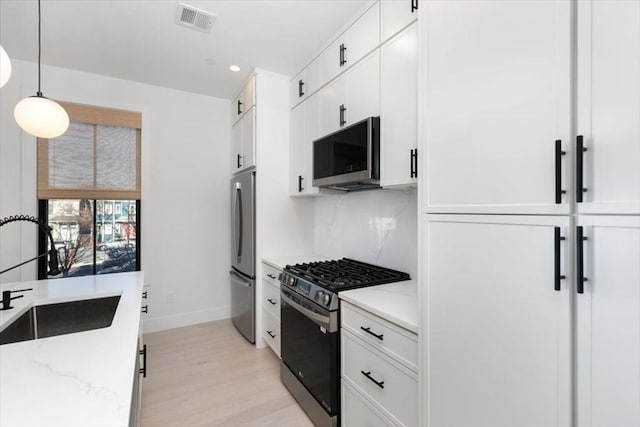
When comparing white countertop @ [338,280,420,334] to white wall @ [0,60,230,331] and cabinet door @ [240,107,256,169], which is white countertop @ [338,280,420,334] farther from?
white wall @ [0,60,230,331]

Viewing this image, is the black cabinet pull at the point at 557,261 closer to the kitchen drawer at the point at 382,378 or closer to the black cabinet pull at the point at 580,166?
the black cabinet pull at the point at 580,166

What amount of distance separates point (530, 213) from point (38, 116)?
94.3 inches

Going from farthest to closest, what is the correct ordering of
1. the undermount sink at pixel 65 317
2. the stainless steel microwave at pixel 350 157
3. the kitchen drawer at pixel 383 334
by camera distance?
the stainless steel microwave at pixel 350 157, the undermount sink at pixel 65 317, the kitchen drawer at pixel 383 334

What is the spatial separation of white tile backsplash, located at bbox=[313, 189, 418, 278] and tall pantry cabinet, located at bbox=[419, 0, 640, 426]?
0.92m

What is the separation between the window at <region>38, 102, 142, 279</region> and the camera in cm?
296

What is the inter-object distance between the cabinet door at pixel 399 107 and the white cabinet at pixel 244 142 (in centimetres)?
156

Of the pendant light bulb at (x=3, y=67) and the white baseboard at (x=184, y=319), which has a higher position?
the pendant light bulb at (x=3, y=67)

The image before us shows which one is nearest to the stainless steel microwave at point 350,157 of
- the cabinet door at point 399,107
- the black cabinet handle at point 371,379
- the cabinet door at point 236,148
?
the cabinet door at point 399,107

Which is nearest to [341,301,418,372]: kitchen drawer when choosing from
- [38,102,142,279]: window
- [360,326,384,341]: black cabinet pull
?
[360,326,384,341]: black cabinet pull

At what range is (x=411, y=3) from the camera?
5.37ft

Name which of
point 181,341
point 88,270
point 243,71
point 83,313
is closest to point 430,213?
point 83,313

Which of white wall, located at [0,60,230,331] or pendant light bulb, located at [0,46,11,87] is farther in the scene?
white wall, located at [0,60,230,331]

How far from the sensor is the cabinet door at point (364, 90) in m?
1.92

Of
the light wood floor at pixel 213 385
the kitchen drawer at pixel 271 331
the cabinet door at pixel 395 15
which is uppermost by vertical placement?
the cabinet door at pixel 395 15
